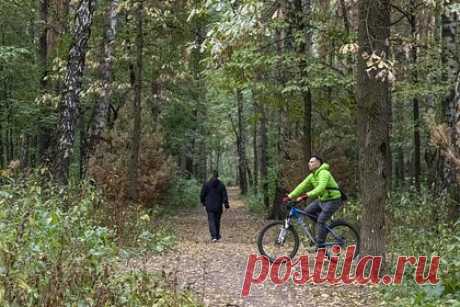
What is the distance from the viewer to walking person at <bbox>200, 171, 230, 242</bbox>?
14281 millimetres

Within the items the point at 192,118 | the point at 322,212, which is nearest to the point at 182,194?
the point at 192,118

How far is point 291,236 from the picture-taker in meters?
9.95

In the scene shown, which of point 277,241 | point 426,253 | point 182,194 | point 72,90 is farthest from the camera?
point 182,194

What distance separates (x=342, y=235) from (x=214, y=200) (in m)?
4.70

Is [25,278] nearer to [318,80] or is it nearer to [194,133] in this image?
[318,80]

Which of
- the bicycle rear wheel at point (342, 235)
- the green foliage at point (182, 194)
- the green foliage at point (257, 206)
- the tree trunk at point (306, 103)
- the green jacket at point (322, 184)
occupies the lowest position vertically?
the green foliage at point (257, 206)

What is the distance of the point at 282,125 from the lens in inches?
896

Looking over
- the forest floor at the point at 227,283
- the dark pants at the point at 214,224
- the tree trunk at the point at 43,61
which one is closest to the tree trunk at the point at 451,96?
the forest floor at the point at 227,283

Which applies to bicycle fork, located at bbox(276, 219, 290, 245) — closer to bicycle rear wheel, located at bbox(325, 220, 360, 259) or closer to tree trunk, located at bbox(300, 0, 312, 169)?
bicycle rear wheel, located at bbox(325, 220, 360, 259)

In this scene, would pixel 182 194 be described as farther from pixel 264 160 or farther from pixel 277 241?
pixel 277 241

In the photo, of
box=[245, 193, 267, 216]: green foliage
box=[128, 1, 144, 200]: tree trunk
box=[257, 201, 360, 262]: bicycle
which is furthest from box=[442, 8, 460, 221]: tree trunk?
box=[245, 193, 267, 216]: green foliage

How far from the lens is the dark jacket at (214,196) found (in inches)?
562

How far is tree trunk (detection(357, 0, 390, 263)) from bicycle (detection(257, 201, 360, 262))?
190 cm

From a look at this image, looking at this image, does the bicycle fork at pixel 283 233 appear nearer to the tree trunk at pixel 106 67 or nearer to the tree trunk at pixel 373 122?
the tree trunk at pixel 373 122
